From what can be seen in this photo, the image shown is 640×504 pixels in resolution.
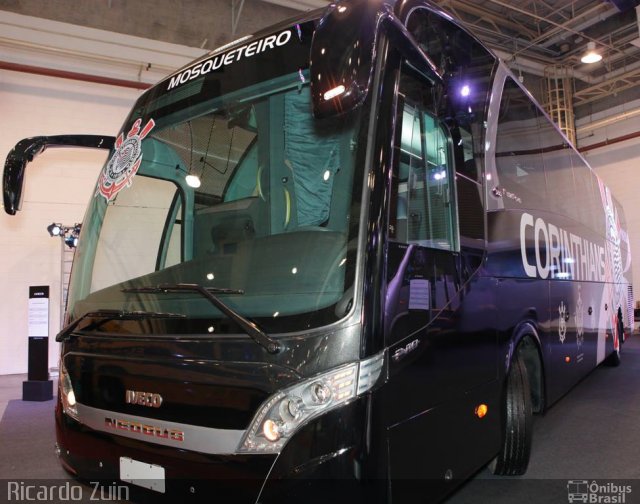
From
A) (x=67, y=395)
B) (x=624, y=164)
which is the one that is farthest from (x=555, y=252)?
(x=624, y=164)

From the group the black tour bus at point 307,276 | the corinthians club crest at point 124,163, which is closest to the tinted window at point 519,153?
the black tour bus at point 307,276

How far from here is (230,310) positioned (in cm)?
180

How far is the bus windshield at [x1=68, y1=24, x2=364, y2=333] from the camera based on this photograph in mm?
1887

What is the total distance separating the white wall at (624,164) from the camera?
12414 millimetres

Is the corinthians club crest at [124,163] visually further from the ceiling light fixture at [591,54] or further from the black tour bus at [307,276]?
the ceiling light fixture at [591,54]

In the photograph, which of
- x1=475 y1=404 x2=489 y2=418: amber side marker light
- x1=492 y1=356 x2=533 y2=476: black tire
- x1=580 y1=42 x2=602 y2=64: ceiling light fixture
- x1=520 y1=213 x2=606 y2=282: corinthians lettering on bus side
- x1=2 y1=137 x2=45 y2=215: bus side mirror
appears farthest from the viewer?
x1=580 y1=42 x2=602 y2=64: ceiling light fixture

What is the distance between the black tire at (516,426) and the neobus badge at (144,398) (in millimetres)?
2072

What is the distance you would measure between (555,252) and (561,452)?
4.95 ft

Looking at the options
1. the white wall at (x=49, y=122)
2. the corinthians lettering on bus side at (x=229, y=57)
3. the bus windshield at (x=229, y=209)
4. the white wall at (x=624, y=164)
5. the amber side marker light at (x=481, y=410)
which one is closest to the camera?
the bus windshield at (x=229, y=209)

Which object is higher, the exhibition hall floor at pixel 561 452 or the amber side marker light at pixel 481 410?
the amber side marker light at pixel 481 410

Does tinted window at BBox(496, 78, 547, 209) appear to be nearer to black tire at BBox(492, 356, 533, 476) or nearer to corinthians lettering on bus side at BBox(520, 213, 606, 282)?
corinthians lettering on bus side at BBox(520, 213, 606, 282)

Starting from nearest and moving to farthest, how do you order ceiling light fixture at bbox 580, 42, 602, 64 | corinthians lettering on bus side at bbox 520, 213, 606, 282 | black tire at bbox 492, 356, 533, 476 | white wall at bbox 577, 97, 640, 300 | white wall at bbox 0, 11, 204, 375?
black tire at bbox 492, 356, 533, 476, corinthians lettering on bus side at bbox 520, 213, 606, 282, white wall at bbox 0, 11, 204, 375, ceiling light fixture at bbox 580, 42, 602, 64, white wall at bbox 577, 97, 640, 300

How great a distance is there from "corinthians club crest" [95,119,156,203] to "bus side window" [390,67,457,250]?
1.37m

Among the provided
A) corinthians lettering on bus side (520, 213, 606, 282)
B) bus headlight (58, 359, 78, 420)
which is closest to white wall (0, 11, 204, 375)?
bus headlight (58, 359, 78, 420)
